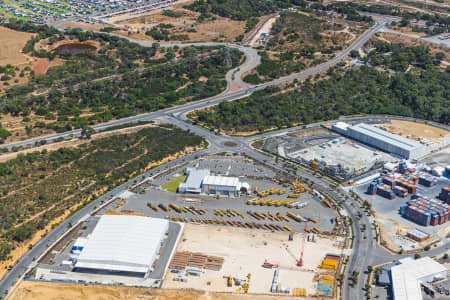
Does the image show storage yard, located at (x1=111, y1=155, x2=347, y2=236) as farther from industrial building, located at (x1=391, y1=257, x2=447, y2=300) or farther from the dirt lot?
the dirt lot

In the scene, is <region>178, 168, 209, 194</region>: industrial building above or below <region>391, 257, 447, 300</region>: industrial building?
above

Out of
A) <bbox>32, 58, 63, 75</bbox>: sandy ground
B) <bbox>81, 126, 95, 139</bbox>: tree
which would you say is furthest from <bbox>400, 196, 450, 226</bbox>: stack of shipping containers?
<bbox>32, 58, 63, 75</bbox>: sandy ground

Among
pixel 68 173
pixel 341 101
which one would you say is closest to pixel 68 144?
pixel 68 173

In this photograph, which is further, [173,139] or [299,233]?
[173,139]

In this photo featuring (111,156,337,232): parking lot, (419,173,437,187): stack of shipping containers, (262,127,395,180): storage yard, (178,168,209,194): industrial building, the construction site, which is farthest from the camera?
(262,127,395,180): storage yard

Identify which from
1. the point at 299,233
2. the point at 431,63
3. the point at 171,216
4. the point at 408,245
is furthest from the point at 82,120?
the point at 431,63

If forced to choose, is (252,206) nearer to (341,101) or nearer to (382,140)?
(382,140)

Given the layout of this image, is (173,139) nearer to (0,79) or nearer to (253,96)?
(253,96)
